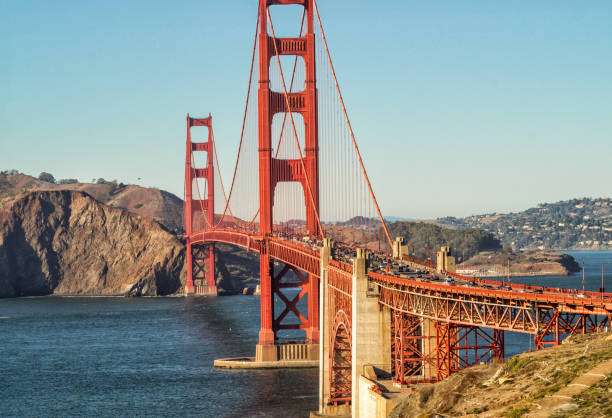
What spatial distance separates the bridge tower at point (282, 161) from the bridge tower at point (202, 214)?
78.6 m

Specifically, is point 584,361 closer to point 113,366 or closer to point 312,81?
point 312,81

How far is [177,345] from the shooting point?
92000 millimetres

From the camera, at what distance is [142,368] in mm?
78188

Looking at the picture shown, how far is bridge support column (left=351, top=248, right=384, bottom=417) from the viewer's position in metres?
46.5

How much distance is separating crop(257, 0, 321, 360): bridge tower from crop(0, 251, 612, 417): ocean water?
20.2 ft

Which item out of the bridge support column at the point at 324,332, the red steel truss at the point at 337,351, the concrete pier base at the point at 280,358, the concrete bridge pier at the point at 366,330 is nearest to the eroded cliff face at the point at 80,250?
the concrete pier base at the point at 280,358

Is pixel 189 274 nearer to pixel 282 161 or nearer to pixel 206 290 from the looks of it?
pixel 206 290

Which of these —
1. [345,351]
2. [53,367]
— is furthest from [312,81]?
[53,367]

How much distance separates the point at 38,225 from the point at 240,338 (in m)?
99.4

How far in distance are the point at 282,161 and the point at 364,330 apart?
110ft

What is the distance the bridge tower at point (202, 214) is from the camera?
160 m

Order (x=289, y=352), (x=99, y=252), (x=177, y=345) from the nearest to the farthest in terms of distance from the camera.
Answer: (x=289, y=352)
(x=177, y=345)
(x=99, y=252)

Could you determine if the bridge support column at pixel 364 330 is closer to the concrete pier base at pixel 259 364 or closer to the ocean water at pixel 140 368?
the ocean water at pixel 140 368

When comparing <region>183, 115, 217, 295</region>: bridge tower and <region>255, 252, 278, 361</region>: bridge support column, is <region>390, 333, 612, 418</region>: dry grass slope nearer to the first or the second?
<region>255, 252, 278, 361</region>: bridge support column
